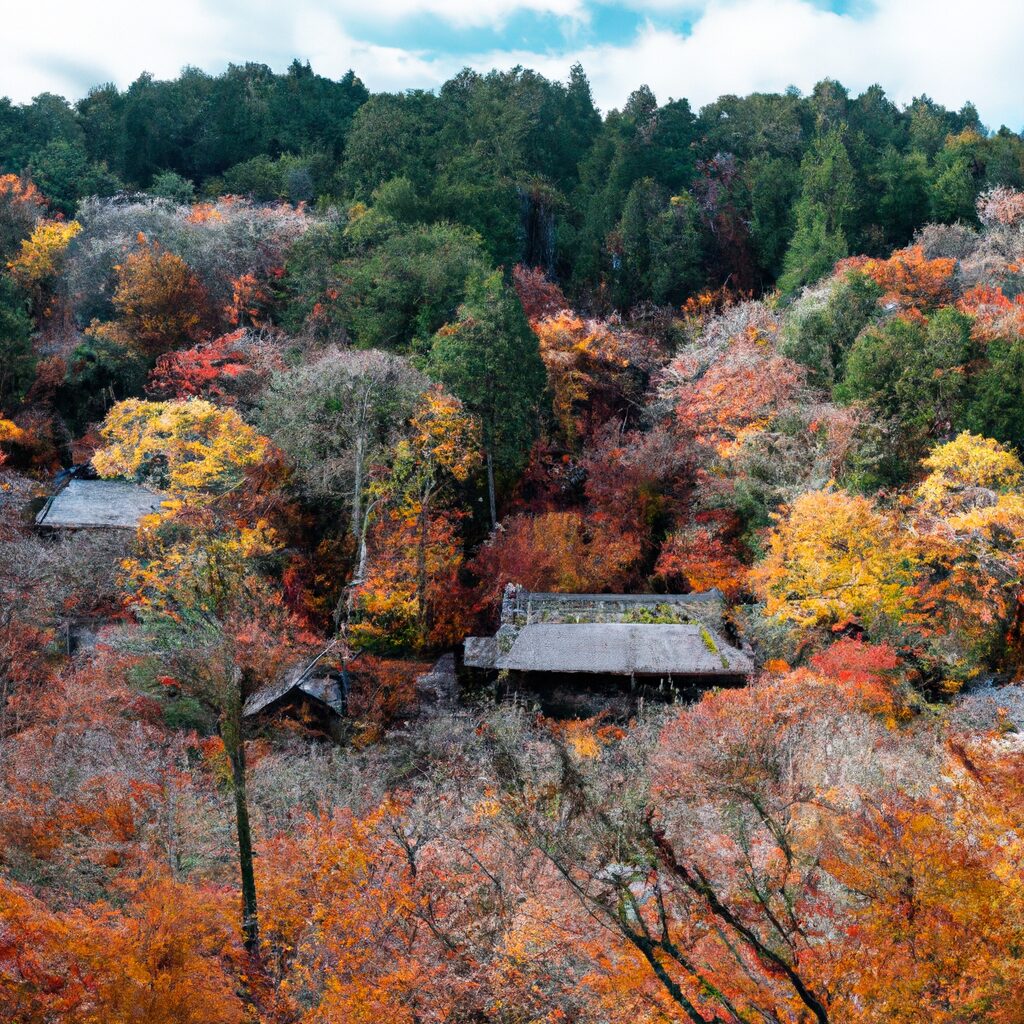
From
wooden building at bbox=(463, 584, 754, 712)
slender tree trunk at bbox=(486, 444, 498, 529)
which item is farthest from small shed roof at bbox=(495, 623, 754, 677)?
slender tree trunk at bbox=(486, 444, 498, 529)

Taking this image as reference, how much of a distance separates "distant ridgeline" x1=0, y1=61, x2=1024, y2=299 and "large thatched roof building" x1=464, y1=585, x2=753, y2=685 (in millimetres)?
14725

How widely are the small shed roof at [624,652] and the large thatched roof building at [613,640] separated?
2 centimetres

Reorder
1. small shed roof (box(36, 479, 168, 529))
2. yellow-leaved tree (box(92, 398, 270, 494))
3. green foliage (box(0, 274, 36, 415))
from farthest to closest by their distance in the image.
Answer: green foliage (box(0, 274, 36, 415)), small shed roof (box(36, 479, 168, 529)), yellow-leaved tree (box(92, 398, 270, 494))

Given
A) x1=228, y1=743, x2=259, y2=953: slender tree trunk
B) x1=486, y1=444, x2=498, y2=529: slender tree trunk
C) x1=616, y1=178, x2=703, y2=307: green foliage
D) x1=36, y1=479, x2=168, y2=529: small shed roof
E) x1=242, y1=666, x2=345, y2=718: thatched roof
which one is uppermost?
x1=616, y1=178, x2=703, y2=307: green foliage

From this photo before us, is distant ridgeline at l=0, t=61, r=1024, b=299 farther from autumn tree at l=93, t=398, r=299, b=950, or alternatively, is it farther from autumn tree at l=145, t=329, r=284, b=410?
autumn tree at l=93, t=398, r=299, b=950

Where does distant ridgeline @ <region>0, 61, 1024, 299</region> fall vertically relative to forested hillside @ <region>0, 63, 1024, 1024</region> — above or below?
above

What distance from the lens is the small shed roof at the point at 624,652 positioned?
62.0ft

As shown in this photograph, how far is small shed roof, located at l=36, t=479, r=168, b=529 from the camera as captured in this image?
2173cm

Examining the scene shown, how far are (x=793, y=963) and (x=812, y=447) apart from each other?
53.0ft

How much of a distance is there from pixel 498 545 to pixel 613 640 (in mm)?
4874

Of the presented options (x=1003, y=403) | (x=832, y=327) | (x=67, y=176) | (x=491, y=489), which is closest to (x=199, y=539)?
(x=491, y=489)

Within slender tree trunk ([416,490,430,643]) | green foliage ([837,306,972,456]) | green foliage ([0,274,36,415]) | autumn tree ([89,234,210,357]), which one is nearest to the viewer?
slender tree trunk ([416,490,430,643])


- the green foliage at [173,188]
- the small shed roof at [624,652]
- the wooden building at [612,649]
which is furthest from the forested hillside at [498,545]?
the small shed roof at [624,652]

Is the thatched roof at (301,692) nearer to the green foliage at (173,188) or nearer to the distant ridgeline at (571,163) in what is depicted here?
the distant ridgeline at (571,163)
